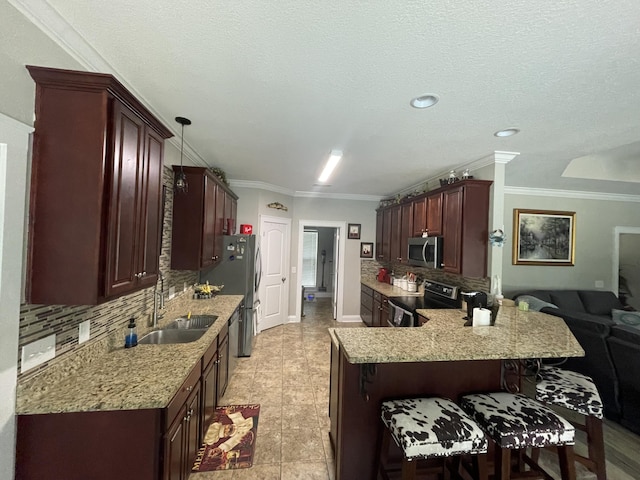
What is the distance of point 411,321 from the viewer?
3.24 meters

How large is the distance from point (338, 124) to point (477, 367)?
2.17 metres

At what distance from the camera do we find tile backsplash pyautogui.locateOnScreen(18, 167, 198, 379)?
1.23 metres

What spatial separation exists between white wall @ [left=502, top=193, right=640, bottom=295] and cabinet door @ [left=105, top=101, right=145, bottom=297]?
5.21 metres

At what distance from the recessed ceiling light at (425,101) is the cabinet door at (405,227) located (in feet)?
7.88

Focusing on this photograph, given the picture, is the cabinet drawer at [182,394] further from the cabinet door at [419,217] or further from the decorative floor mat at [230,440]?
the cabinet door at [419,217]

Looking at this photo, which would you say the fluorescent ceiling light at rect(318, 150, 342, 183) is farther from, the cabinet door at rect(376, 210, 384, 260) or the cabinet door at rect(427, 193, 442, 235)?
the cabinet door at rect(376, 210, 384, 260)

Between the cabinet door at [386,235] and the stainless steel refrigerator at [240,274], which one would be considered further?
the cabinet door at [386,235]

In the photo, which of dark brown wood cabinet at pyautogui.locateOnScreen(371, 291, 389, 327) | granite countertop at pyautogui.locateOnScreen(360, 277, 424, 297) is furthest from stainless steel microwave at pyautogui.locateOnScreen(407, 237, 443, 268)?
dark brown wood cabinet at pyautogui.locateOnScreen(371, 291, 389, 327)

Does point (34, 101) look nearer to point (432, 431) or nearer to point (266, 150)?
point (266, 150)

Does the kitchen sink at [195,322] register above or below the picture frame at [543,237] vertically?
below

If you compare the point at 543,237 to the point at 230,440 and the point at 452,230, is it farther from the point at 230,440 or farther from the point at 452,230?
the point at 230,440

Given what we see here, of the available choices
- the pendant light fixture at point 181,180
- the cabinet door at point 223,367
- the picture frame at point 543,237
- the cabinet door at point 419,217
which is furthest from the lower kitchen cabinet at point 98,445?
the picture frame at point 543,237

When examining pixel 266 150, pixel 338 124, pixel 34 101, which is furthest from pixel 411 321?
pixel 34 101

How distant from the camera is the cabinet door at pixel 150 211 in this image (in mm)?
1556
